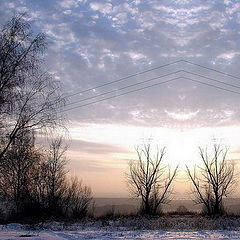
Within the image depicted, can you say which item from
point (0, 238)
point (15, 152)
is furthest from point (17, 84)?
point (0, 238)

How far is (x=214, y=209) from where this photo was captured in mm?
39250

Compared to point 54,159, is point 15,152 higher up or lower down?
lower down

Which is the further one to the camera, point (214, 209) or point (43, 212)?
point (214, 209)

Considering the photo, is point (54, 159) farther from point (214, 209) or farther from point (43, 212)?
point (214, 209)

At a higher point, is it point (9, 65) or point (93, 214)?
point (9, 65)

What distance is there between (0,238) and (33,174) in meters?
19.6

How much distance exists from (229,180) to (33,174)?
2087 cm

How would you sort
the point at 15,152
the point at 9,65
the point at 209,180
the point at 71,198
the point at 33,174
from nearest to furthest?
the point at 9,65 → the point at 15,152 → the point at 33,174 → the point at 71,198 → the point at 209,180

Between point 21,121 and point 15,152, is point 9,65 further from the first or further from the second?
point 15,152

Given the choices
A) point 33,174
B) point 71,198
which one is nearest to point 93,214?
point 71,198

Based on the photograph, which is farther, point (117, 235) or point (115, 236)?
point (117, 235)

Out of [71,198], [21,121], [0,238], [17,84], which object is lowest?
[0,238]

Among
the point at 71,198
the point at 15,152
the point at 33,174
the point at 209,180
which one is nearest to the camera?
the point at 15,152

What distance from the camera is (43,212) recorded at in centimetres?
3519
